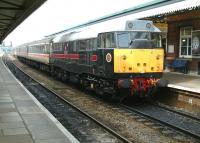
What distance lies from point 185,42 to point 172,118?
9.46 m

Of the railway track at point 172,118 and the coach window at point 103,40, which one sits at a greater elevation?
the coach window at point 103,40

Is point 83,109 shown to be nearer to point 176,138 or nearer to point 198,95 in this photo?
point 198,95

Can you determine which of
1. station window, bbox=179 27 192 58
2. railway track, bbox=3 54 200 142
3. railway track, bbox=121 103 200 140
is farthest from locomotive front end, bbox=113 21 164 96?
station window, bbox=179 27 192 58

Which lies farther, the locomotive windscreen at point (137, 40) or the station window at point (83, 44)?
the station window at point (83, 44)

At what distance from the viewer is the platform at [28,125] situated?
8203mm

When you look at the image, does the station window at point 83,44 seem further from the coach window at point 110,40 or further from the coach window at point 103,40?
the coach window at point 110,40

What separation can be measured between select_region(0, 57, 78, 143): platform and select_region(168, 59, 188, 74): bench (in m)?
9.89

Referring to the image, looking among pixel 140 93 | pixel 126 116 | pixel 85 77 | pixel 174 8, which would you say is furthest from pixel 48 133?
pixel 174 8

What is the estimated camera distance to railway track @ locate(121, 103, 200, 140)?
11.3 meters

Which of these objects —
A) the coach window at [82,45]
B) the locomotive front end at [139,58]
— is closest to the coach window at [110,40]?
the locomotive front end at [139,58]

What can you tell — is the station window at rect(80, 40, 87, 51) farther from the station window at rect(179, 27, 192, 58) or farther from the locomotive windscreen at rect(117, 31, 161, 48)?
the station window at rect(179, 27, 192, 58)

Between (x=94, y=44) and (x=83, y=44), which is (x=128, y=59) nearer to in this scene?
(x=94, y=44)

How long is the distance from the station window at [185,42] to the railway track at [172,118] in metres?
6.49

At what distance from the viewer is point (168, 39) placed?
2336cm
